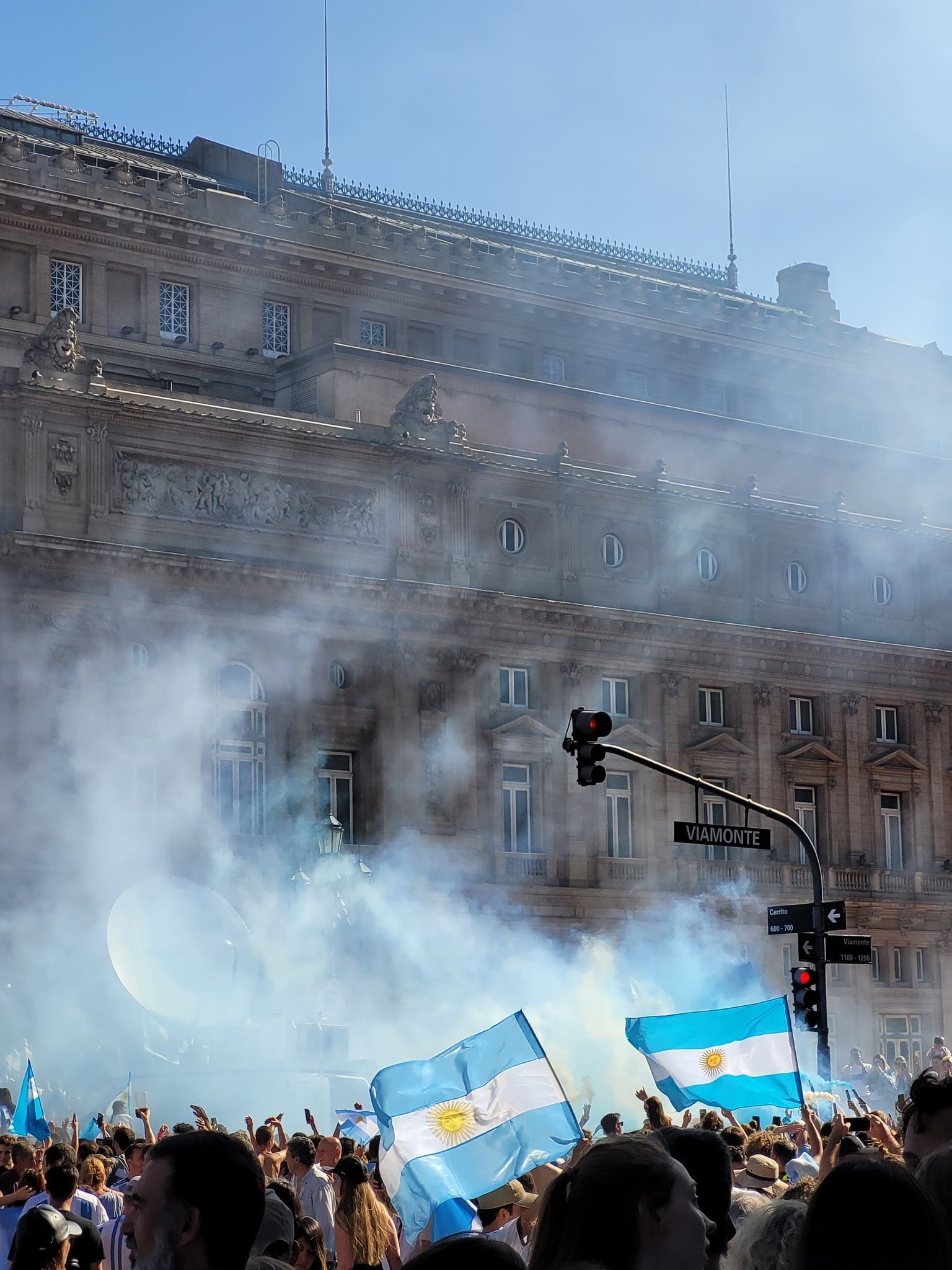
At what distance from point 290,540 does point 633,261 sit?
2035 cm

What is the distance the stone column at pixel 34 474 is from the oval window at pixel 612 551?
46.9 ft

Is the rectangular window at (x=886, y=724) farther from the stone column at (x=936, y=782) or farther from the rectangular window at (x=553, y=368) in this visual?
the rectangular window at (x=553, y=368)

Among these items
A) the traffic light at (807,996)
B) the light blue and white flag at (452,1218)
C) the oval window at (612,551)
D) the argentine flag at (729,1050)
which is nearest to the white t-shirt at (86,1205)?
the light blue and white flag at (452,1218)

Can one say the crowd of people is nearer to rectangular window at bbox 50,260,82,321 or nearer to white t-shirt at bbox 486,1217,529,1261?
white t-shirt at bbox 486,1217,529,1261

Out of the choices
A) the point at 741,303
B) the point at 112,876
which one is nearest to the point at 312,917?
the point at 112,876

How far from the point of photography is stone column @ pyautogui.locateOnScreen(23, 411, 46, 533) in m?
40.4

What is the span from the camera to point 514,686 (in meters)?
46.7

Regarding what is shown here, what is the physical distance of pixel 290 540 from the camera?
43688mm

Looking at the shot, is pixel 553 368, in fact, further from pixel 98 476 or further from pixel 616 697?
pixel 98 476

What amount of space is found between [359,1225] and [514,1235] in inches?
35.5

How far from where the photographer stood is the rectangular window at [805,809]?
50625 mm

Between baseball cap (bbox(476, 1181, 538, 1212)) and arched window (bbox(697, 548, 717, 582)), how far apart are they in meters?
39.2

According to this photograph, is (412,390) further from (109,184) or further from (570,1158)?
(570,1158)

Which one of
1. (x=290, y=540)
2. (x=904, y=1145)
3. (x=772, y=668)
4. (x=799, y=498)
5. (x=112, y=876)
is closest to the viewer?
(x=904, y=1145)
